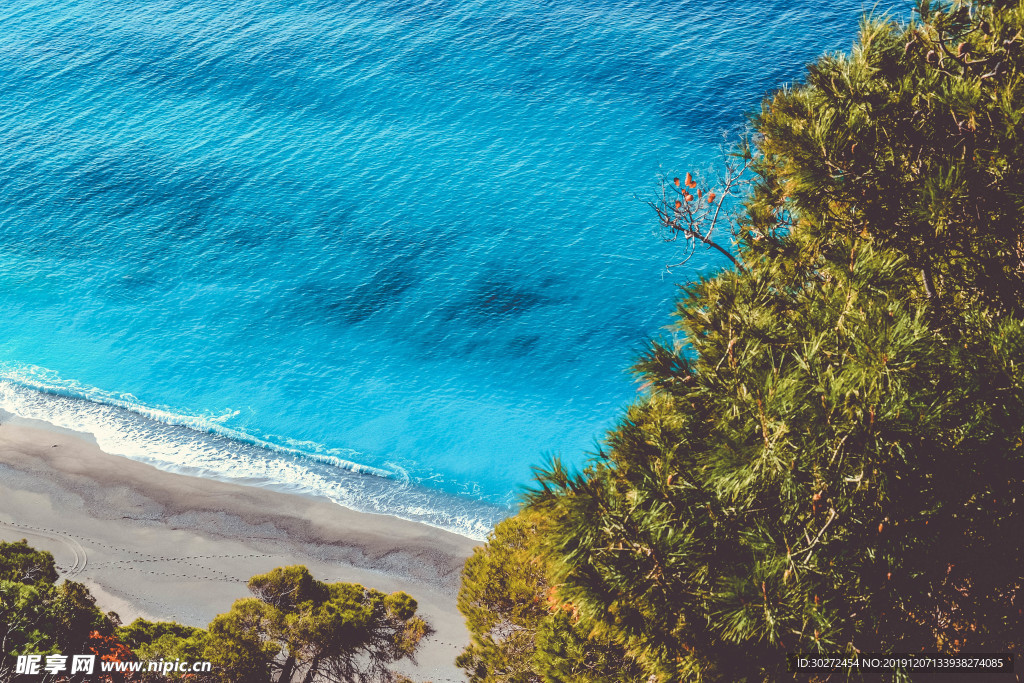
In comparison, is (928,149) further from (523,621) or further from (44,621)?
(44,621)

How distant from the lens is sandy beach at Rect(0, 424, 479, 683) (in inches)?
1048

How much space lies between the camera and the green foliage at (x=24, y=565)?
19.6 metres

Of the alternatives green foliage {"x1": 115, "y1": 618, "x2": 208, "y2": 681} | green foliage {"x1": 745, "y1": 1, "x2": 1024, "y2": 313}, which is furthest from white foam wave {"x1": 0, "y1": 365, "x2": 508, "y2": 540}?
green foliage {"x1": 745, "y1": 1, "x2": 1024, "y2": 313}

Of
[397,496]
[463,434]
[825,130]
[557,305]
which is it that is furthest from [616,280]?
[825,130]

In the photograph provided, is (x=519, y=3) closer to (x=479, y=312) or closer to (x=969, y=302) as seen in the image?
(x=479, y=312)

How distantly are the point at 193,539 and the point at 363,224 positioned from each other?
21709mm

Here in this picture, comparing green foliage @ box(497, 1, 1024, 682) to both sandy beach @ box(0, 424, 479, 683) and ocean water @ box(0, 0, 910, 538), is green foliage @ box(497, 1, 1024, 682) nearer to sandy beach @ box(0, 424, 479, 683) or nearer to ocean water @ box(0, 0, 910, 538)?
sandy beach @ box(0, 424, 479, 683)

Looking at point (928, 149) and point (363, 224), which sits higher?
point (363, 224)

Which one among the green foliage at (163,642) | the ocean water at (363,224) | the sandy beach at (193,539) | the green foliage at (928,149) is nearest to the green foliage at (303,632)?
the green foliage at (163,642)

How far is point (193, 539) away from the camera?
2902 centimetres

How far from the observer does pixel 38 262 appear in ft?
147

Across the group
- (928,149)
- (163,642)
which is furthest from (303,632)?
(928,149)

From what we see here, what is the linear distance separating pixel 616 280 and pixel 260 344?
1856 cm

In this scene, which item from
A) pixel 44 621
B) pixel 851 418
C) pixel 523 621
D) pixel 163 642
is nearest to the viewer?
pixel 851 418
